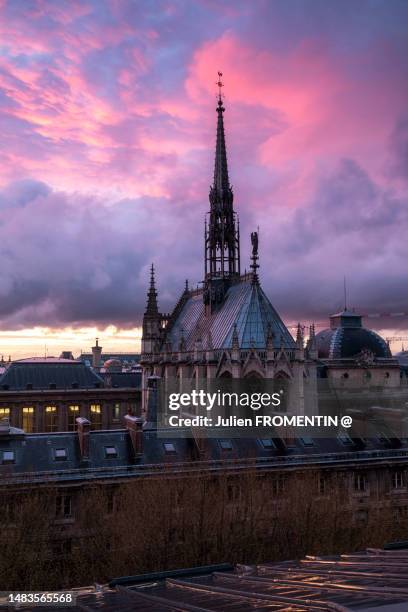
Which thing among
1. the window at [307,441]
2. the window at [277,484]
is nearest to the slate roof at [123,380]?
the window at [307,441]

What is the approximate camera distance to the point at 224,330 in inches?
2881

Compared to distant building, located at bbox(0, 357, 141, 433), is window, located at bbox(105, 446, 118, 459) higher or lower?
lower

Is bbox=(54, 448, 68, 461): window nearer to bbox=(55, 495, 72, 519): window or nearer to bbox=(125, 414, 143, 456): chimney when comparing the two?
bbox=(55, 495, 72, 519): window

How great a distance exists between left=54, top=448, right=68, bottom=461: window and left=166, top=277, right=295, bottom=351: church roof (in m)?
27.4

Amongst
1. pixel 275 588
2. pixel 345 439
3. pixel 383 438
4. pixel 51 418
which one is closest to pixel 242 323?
pixel 345 439

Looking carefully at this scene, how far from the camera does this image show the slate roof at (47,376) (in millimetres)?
92188

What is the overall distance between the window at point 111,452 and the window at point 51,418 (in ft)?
158

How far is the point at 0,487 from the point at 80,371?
59068 mm

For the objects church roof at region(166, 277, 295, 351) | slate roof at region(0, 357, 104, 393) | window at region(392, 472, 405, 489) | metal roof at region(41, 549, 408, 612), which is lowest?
metal roof at region(41, 549, 408, 612)

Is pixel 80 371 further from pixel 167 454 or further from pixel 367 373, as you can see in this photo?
pixel 167 454

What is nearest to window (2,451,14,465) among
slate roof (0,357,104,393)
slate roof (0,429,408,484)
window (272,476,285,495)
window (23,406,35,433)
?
slate roof (0,429,408,484)

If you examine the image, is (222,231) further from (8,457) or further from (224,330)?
(8,457)

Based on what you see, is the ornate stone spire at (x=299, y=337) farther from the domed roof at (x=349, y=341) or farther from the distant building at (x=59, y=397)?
the distant building at (x=59, y=397)

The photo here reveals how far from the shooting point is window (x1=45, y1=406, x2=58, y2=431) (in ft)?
302
